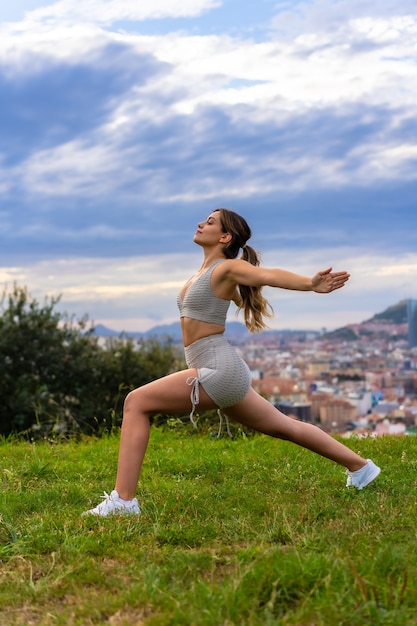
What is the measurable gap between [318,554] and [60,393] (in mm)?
19685

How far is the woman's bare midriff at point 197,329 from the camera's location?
607cm

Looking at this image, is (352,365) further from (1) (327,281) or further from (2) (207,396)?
(1) (327,281)

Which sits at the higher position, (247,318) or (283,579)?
(247,318)

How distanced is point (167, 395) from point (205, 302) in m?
0.73

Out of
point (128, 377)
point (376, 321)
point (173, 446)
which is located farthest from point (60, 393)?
point (376, 321)

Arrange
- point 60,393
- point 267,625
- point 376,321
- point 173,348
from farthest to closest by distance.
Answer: point 376,321, point 173,348, point 60,393, point 267,625

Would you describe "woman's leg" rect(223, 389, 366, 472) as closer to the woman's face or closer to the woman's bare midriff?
the woman's bare midriff

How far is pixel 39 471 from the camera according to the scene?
748cm

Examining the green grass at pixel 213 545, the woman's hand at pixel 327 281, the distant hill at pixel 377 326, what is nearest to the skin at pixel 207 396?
the woman's hand at pixel 327 281

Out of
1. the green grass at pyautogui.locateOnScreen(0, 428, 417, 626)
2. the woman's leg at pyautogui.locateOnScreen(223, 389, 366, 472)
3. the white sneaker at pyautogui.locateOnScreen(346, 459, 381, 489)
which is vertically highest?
the woman's leg at pyautogui.locateOnScreen(223, 389, 366, 472)

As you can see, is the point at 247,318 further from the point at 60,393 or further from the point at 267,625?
the point at 60,393

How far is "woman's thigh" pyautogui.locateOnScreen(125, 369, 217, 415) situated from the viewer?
235 inches

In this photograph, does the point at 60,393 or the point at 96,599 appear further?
the point at 60,393

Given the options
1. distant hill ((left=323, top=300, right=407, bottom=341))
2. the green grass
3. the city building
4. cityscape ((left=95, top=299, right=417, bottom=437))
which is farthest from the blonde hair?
distant hill ((left=323, top=300, right=407, bottom=341))
